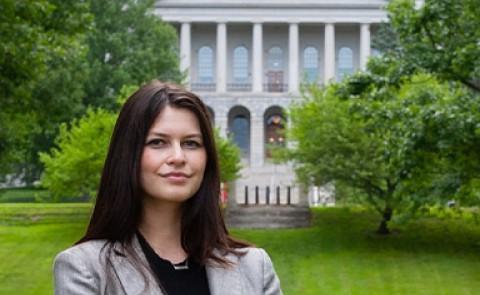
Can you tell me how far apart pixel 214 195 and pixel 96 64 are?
41.9 meters

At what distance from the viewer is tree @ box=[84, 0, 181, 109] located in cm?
4409

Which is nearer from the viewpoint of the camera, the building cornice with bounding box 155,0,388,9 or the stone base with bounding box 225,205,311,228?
the stone base with bounding box 225,205,311,228

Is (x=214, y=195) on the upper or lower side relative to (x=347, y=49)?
lower

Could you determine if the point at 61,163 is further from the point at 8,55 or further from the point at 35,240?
the point at 8,55

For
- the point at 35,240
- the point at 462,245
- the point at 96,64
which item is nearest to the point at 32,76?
the point at 35,240

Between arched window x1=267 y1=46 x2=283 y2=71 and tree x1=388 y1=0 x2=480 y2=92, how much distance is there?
6633 centimetres

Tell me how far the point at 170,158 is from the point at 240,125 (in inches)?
3032

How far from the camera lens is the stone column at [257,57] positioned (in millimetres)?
78250

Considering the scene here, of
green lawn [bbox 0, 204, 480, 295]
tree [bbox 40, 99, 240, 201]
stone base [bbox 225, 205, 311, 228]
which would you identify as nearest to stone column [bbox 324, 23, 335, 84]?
green lawn [bbox 0, 204, 480, 295]

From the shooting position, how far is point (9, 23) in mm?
13453

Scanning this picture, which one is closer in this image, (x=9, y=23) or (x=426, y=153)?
(x=9, y=23)

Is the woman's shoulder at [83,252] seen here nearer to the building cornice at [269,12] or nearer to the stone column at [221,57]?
the stone column at [221,57]

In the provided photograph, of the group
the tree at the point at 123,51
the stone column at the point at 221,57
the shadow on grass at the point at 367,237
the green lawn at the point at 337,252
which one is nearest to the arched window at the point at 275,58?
the stone column at the point at 221,57

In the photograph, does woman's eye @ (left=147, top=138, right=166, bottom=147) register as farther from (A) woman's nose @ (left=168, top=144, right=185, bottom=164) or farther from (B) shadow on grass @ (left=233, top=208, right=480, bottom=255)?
(B) shadow on grass @ (left=233, top=208, right=480, bottom=255)
